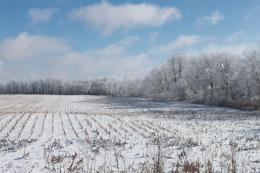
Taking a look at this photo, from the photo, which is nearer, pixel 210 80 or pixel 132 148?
pixel 132 148

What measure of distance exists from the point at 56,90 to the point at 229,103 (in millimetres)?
156154

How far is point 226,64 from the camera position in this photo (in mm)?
81438

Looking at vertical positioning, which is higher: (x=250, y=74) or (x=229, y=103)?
(x=250, y=74)

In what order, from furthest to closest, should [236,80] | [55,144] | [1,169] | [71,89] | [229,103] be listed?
[71,89] → [236,80] → [229,103] → [55,144] → [1,169]

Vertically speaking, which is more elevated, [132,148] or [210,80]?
[210,80]

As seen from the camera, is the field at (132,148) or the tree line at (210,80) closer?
the field at (132,148)

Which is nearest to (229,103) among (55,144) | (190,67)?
(190,67)

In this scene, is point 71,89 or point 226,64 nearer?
point 226,64

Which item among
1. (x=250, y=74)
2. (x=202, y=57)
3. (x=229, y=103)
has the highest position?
(x=202, y=57)

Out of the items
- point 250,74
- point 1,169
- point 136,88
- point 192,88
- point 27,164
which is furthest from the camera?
point 136,88

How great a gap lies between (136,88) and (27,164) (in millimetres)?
136598

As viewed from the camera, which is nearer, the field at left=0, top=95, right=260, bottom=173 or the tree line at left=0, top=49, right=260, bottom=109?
the field at left=0, top=95, right=260, bottom=173

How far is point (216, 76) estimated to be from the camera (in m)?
82.9

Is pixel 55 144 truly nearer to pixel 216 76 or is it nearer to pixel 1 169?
pixel 1 169
